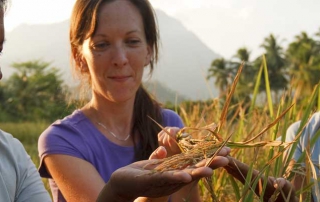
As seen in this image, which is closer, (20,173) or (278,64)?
(20,173)

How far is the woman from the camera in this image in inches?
65.1

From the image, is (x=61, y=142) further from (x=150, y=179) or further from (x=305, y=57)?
(x=305, y=57)

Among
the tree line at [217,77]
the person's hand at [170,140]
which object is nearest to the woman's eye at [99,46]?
the person's hand at [170,140]

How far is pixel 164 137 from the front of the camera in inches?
51.1

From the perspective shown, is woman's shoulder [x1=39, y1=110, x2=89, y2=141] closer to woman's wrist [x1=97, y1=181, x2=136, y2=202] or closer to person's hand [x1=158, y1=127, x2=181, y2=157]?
person's hand [x1=158, y1=127, x2=181, y2=157]

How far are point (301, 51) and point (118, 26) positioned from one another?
37575 mm

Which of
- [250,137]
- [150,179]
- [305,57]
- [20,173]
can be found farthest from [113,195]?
[305,57]

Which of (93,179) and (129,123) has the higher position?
(129,123)


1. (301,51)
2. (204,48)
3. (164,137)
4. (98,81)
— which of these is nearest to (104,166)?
(98,81)

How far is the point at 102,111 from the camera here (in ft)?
6.00

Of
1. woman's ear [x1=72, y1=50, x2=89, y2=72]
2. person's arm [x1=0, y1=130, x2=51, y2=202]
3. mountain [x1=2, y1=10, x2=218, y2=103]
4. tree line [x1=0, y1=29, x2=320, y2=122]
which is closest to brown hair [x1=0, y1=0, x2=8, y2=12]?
person's arm [x1=0, y1=130, x2=51, y2=202]

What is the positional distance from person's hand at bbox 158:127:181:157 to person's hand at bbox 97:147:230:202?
16 centimetres

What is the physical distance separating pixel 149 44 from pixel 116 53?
0.79 feet

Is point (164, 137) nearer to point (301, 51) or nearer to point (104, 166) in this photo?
point (104, 166)
